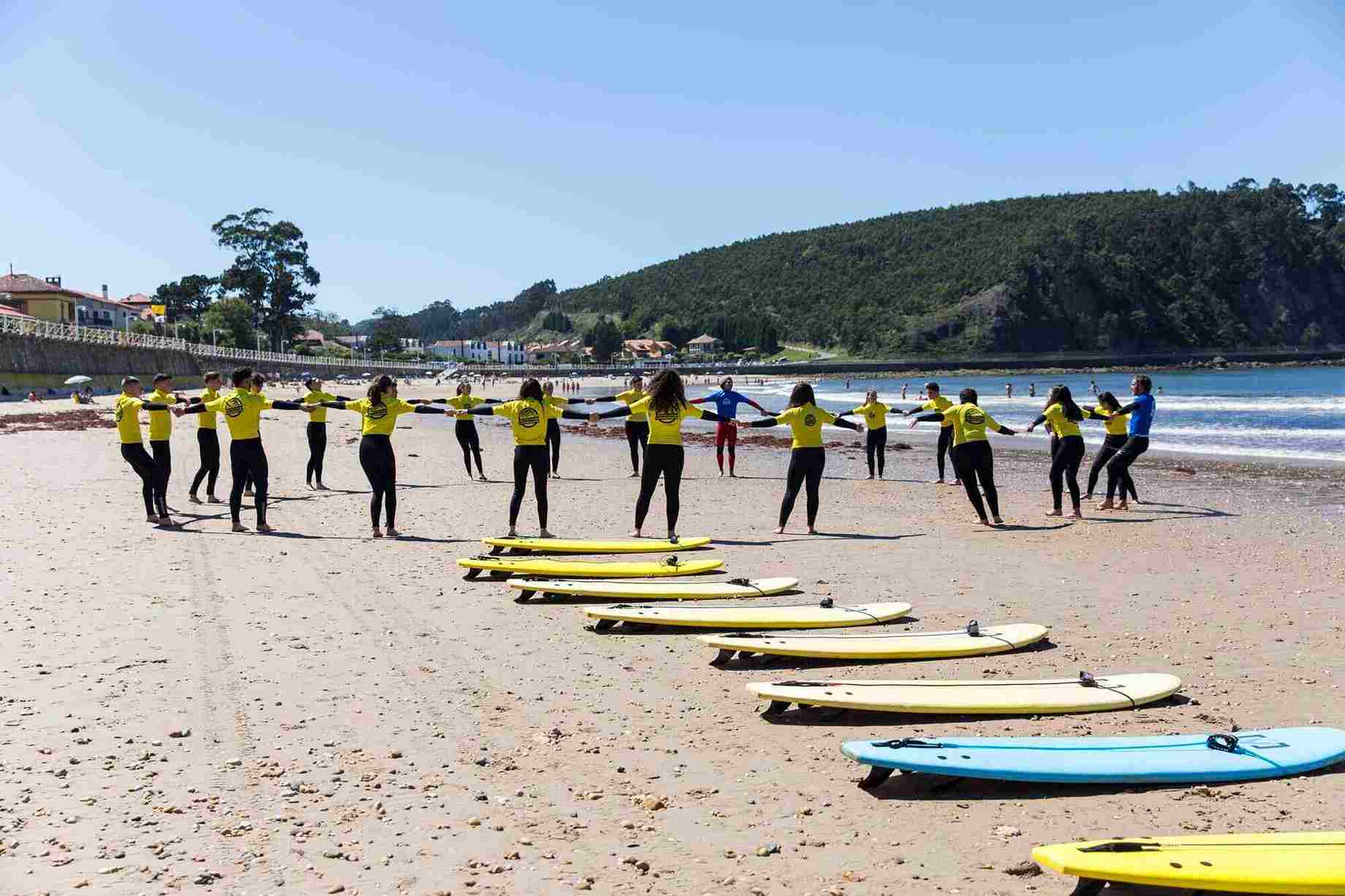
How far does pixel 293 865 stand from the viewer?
4.09 meters

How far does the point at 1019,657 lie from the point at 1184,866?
3.56 metres

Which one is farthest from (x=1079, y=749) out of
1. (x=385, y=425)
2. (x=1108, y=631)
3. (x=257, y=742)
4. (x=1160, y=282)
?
(x=1160, y=282)

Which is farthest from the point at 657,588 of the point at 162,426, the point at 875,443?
the point at 875,443

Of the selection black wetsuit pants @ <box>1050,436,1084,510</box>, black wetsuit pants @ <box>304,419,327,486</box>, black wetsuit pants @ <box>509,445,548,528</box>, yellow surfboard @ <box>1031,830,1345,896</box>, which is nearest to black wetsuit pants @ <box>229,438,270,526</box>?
black wetsuit pants @ <box>509,445,548,528</box>

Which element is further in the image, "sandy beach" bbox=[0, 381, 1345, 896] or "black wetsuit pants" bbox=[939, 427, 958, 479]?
"black wetsuit pants" bbox=[939, 427, 958, 479]

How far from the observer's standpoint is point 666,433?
37.7 feet

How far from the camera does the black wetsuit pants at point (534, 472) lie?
1209 centimetres

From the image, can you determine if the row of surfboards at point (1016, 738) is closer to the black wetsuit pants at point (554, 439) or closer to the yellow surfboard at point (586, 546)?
the yellow surfboard at point (586, 546)

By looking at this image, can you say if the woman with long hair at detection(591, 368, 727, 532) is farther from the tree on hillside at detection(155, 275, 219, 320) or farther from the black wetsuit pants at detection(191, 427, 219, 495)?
the tree on hillside at detection(155, 275, 219, 320)

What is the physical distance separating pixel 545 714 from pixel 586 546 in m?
5.31

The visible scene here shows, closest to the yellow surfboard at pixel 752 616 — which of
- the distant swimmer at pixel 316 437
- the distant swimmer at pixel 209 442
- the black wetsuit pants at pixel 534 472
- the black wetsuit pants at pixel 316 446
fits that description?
the black wetsuit pants at pixel 534 472

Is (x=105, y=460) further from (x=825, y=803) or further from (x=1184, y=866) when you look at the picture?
(x=1184, y=866)

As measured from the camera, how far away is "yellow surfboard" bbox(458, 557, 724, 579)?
32.4 feet

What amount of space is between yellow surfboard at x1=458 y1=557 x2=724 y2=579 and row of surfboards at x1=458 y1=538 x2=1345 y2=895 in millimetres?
20
